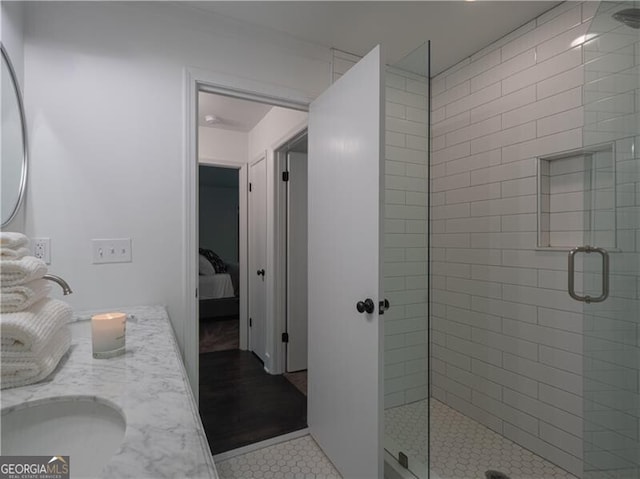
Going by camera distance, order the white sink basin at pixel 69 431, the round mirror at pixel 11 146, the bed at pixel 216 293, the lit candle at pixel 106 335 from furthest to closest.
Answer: the bed at pixel 216 293 < the round mirror at pixel 11 146 < the lit candle at pixel 106 335 < the white sink basin at pixel 69 431

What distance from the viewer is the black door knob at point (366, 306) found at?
4.66 ft

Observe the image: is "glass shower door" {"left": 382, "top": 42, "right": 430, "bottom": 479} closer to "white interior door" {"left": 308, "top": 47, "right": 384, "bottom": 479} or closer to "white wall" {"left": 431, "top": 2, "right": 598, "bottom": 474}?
"white interior door" {"left": 308, "top": 47, "right": 384, "bottom": 479}

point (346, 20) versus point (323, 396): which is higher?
point (346, 20)

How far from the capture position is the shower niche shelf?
143 cm

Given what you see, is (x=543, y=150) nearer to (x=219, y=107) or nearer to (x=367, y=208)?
(x=367, y=208)

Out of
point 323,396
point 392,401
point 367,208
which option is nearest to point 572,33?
point 367,208

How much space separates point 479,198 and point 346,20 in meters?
1.39

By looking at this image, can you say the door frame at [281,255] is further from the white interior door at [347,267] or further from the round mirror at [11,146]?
the round mirror at [11,146]

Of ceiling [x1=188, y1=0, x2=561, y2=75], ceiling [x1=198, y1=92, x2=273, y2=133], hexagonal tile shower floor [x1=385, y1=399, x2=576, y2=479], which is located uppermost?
ceiling [x1=188, y1=0, x2=561, y2=75]

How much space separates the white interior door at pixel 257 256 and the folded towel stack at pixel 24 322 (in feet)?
7.40

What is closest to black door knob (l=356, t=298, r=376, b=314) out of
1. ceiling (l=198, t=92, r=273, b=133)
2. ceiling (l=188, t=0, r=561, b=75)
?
ceiling (l=188, t=0, r=561, b=75)

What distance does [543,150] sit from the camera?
1.81 meters

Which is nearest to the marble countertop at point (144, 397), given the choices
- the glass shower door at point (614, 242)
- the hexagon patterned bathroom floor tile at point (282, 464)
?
the hexagon patterned bathroom floor tile at point (282, 464)

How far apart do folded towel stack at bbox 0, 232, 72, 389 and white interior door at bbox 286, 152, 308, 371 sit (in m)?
2.15
